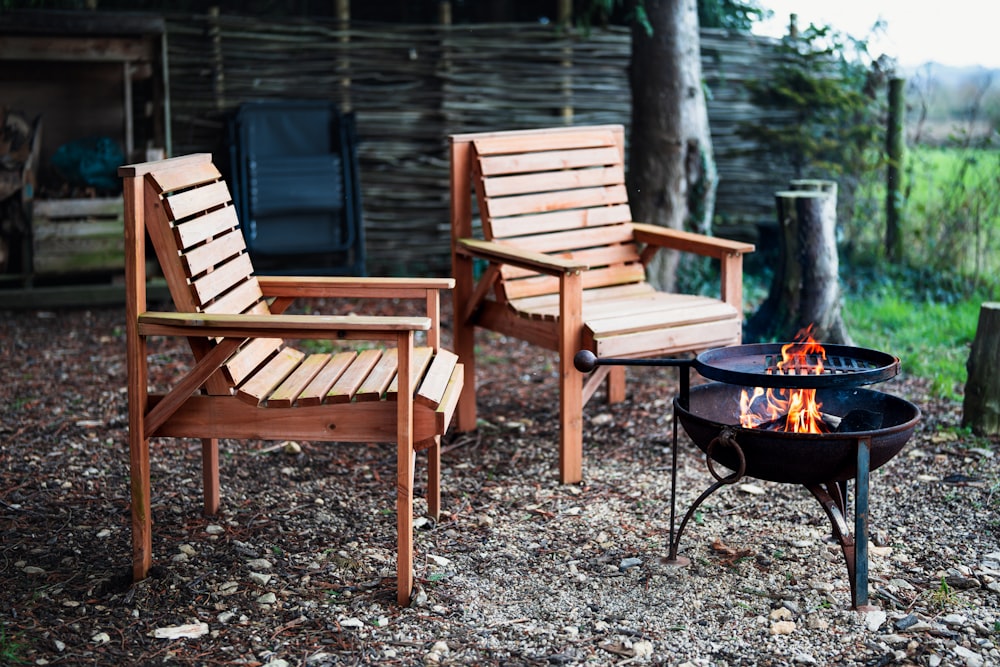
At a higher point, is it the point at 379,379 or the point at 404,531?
the point at 379,379

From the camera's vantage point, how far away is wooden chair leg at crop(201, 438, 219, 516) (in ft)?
11.3

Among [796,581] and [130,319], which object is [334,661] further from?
[796,581]

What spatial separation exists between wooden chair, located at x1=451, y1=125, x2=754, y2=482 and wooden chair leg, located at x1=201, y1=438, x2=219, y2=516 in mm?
1162

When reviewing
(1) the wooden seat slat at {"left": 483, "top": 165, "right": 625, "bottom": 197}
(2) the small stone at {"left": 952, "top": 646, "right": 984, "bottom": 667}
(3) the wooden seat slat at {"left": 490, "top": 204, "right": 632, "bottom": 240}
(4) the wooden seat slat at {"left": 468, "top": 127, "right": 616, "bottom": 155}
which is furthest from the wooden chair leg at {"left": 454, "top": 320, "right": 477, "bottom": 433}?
(2) the small stone at {"left": 952, "top": 646, "right": 984, "bottom": 667}

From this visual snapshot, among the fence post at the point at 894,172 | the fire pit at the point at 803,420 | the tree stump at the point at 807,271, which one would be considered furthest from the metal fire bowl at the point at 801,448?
Result: the fence post at the point at 894,172

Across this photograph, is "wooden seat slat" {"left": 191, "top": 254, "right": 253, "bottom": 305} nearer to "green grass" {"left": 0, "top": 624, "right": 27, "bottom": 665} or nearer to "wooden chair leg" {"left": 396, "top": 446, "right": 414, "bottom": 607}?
"wooden chair leg" {"left": 396, "top": 446, "right": 414, "bottom": 607}

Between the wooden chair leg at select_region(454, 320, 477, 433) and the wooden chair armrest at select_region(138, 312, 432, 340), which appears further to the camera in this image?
the wooden chair leg at select_region(454, 320, 477, 433)

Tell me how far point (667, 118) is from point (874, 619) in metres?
3.68

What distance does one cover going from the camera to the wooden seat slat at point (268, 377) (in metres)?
2.89

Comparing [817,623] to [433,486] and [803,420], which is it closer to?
[803,420]

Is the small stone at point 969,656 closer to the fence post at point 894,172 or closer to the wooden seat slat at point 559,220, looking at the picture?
the wooden seat slat at point 559,220

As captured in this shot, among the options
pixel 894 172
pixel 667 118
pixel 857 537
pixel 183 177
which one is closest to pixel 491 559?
pixel 857 537

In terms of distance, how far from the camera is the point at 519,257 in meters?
3.91

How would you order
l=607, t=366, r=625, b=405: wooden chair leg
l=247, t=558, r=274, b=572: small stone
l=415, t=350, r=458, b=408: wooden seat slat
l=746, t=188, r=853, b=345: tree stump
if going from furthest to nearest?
l=746, t=188, r=853, b=345: tree stump
l=607, t=366, r=625, b=405: wooden chair leg
l=247, t=558, r=274, b=572: small stone
l=415, t=350, r=458, b=408: wooden seat slat
